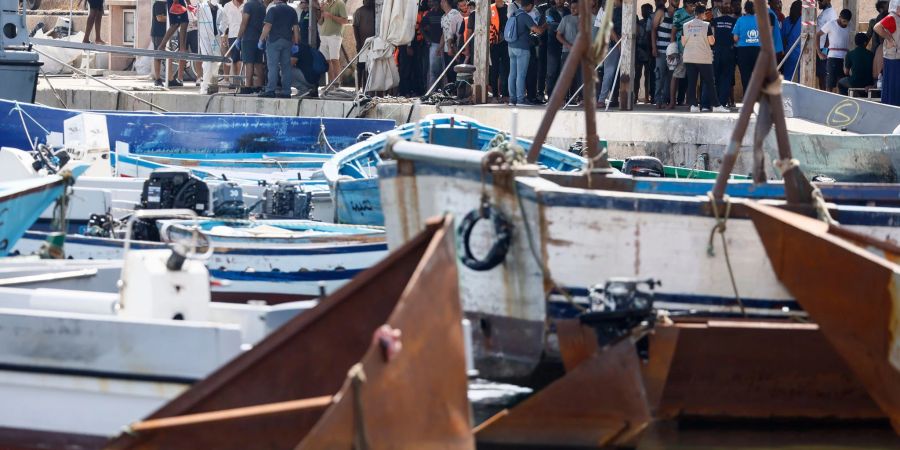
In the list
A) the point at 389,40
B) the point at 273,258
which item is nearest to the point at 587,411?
the point at 273,258

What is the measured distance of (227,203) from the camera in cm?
1138

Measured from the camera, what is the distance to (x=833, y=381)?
25.2 ft

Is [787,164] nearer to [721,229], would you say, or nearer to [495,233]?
[721,229]

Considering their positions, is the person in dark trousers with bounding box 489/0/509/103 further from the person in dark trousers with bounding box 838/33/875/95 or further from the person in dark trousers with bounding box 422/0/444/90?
the person in dark trousers with bounding box 838/33/875/95

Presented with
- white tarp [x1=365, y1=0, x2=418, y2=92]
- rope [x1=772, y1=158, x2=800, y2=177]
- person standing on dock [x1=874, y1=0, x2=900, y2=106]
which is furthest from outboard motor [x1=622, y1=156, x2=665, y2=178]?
white tarp [x1=365, y1=0, x2=418, y2=92]

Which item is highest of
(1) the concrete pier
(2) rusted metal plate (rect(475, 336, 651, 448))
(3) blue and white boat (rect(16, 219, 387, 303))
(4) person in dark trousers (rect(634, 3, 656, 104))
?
(4) person in dark trousers (rect(634, 3, 656, 104))

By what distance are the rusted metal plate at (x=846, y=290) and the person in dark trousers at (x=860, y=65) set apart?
10.4 metres

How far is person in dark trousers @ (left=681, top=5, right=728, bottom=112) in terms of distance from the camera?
1568 centimetres

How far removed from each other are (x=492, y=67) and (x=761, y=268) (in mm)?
11874

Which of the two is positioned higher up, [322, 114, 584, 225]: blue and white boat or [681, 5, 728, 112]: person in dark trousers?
[681, 5, 728, 112]: person in dark trousers

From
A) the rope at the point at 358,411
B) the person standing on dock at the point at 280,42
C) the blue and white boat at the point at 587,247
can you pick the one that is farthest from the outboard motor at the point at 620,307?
the person standing on dock at the point at 280,42

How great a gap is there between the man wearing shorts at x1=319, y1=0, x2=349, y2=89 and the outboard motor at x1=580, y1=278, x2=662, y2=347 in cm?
1380

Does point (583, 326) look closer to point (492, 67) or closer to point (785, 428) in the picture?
point (785, 428)

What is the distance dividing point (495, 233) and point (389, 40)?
38.4 feet
